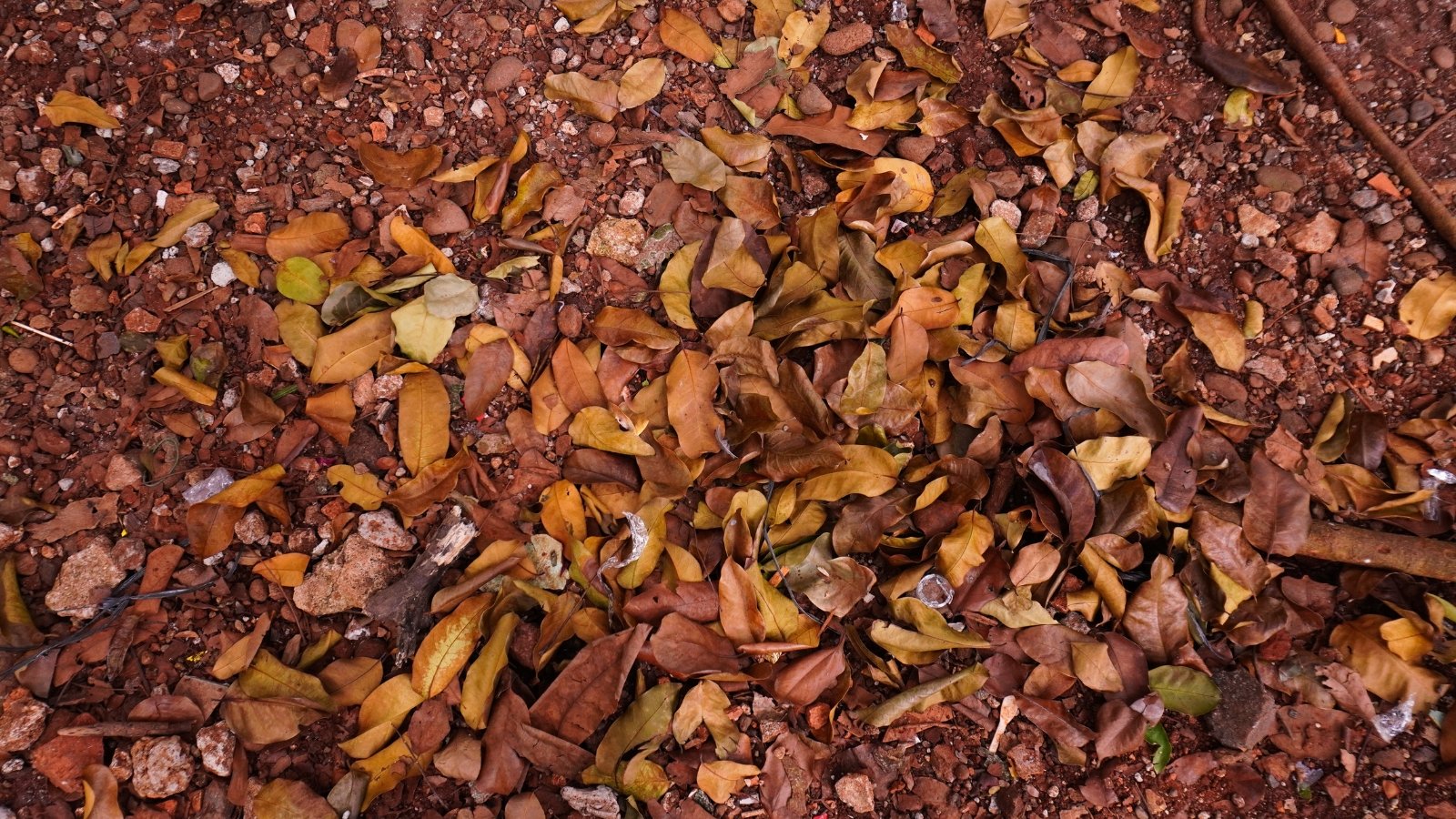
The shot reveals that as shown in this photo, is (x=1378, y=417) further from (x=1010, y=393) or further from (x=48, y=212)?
(x=48, y=212)

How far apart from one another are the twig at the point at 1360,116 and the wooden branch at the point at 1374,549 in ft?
2.15

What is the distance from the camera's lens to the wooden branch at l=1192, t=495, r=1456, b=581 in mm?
1681

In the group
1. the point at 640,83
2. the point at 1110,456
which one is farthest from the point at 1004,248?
the point at 640,83

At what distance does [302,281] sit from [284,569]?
0.57 m

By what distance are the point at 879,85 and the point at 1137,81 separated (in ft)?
1.94

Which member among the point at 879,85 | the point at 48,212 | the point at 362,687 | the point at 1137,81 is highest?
the point at 1137,81

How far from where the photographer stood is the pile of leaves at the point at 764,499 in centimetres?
162

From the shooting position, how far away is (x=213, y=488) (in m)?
1.66

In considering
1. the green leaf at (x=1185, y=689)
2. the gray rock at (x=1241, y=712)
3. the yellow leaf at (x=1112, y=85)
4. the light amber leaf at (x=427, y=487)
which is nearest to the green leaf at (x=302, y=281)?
the light amber leaf at (x=427, y=487)

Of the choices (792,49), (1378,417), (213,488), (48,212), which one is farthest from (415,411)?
(1378,417)

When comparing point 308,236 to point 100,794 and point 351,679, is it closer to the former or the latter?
point 351,679

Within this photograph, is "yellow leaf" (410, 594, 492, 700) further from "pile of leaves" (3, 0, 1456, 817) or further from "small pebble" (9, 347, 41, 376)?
"small pebble" (9, 347, 41, 376)

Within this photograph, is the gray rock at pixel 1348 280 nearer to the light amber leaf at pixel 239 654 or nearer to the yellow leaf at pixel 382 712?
the yellow leaf at pixel 382 712

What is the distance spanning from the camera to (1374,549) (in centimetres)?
170
